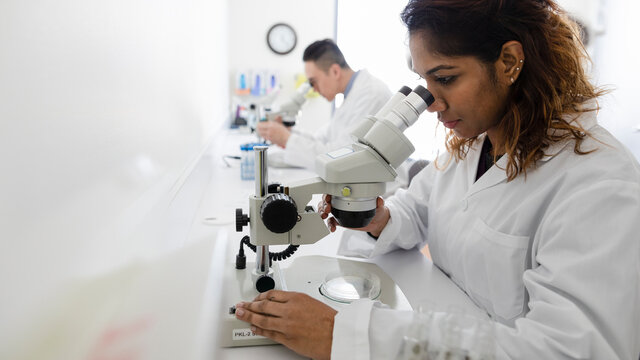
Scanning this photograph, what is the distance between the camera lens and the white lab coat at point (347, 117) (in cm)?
265

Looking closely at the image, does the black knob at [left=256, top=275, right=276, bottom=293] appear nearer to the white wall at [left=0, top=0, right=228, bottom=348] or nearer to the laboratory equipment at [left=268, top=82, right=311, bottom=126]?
the white wall at [left=0, top=0, right=228, bottom=348]

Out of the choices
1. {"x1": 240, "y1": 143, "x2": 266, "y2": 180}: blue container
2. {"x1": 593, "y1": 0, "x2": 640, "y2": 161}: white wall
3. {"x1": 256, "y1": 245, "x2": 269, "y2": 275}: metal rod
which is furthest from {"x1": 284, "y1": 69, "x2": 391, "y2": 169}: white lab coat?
{"x1": 593, "y1": 0, "x2": 640, "y2": 161}: white wall

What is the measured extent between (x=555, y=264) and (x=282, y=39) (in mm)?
5073

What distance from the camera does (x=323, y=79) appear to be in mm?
2998

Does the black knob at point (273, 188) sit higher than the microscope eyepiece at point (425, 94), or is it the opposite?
the microscope eyepiece at point (425, 94)

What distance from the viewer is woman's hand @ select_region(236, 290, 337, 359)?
80 centimetres

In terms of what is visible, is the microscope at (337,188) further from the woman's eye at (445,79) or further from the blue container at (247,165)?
the blue container at (247,165)

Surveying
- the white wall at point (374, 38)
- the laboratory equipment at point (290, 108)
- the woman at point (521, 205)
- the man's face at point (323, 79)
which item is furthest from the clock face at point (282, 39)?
the woman at point (521, 205)

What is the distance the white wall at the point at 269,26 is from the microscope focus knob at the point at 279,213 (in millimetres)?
4575

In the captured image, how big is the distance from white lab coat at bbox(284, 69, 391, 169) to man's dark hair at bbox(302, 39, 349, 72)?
201mm

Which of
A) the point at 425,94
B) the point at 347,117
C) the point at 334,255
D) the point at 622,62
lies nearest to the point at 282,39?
the point at 347,117

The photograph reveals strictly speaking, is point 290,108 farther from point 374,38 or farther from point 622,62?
point 622,62

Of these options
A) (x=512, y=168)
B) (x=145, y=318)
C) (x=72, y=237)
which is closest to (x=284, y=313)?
(x=145, y=318)

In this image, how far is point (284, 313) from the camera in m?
0.84
